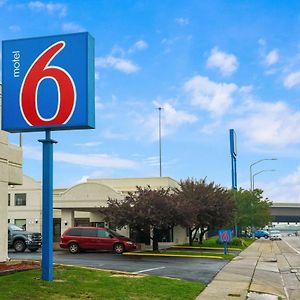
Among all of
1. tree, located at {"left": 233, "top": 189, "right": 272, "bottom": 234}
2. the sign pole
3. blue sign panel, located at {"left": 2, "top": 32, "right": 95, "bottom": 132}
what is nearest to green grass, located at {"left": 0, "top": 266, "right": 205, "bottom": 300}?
the sign pole

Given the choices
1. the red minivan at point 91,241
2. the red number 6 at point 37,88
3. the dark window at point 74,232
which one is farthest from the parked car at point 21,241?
the red number 6 at point 37,88

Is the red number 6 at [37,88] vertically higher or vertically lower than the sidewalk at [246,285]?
higher

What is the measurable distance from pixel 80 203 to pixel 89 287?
32970 millimetres

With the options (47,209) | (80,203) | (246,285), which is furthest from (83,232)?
(47,209)

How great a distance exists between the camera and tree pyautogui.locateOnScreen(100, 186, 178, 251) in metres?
33.4

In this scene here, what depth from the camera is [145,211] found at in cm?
3334

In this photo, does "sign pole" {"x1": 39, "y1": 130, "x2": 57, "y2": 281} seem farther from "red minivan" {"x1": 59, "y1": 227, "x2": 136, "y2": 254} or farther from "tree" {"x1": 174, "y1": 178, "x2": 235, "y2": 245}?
"tree" {"x1": 174, "y1": 178, "x2": 235, "y2": 245}

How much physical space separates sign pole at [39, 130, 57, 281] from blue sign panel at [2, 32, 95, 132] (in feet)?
1.85

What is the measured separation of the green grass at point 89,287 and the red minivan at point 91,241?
17.1 meters

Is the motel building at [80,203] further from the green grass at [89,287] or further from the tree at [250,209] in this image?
the green grass at [89,287]

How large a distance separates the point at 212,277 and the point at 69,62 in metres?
9.21

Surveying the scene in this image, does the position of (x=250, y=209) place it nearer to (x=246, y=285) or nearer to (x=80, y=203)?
(x=80, y=203)

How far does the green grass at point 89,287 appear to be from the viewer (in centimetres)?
1206

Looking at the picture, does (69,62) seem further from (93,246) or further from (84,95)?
(93,246)
